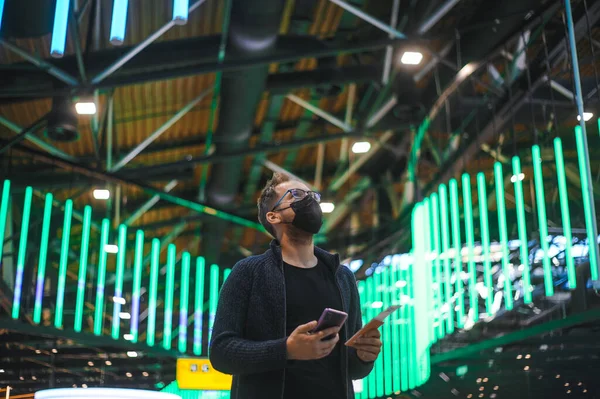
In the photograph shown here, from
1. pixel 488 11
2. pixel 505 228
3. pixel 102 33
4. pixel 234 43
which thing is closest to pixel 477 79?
pixel 488 11

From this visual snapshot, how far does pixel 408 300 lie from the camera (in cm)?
1073

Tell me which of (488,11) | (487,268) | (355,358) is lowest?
(355,358)

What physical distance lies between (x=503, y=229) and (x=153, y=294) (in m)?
6.08

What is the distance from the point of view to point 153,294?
11992 mm

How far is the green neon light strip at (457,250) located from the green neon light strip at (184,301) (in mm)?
5123

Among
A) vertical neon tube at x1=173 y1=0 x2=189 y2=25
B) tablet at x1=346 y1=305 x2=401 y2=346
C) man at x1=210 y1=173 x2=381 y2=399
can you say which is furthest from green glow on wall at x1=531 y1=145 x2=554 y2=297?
tablet at x1=346 y1=305 x2=401 y2=346

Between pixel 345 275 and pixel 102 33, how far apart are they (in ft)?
25.0

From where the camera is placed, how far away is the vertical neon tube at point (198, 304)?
12500 mm

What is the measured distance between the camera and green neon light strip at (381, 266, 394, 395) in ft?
37.1

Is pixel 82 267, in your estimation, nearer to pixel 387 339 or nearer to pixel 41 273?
pixel 41 273

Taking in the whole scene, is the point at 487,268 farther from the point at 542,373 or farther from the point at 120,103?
the point at 120,103

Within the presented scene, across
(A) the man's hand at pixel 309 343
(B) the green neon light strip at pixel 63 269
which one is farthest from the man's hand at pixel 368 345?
(B) the green neon light strip at pixel 63 269

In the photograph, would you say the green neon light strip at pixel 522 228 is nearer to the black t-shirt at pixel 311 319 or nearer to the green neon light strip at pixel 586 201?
the green neon light strip at pixel 586 201

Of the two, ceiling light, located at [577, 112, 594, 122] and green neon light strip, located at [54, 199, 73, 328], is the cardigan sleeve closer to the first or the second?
ceiling light, located at [577, 112, 594, 122]
